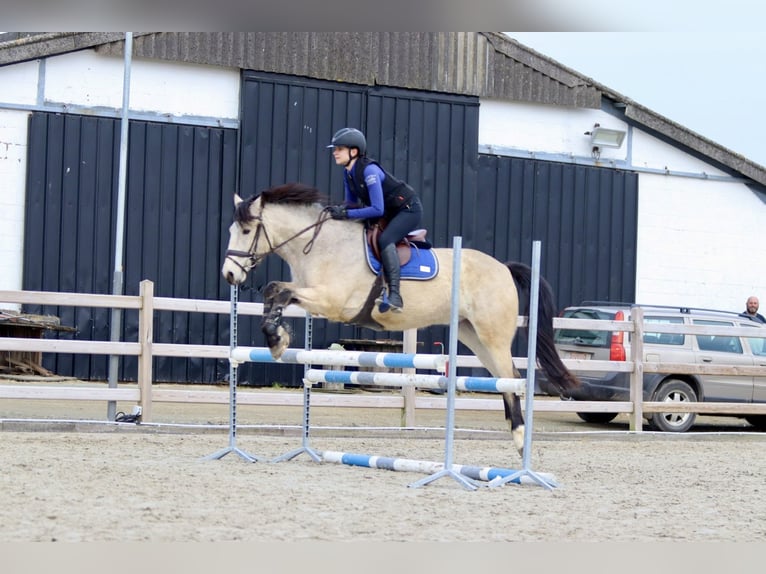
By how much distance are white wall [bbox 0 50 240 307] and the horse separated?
26.4 ft

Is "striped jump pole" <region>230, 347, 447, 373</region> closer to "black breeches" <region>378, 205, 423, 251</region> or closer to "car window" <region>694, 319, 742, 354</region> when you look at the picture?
"black breeches" <region>378, 205, 423, 251</region>

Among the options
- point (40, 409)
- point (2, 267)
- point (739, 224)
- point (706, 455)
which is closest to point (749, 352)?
point (706, 455)

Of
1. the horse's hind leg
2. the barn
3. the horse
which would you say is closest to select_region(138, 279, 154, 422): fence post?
the horse

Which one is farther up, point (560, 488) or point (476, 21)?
point (476, 21)

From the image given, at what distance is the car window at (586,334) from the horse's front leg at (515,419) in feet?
14.3

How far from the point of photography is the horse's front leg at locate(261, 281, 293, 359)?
714 centimetres

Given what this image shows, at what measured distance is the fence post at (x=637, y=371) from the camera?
11.7 metres

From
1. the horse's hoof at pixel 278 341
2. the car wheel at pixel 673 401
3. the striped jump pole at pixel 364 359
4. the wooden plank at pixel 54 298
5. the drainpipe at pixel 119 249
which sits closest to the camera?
the striped jump pole at pixel 364 359

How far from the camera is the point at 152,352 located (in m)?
10.3

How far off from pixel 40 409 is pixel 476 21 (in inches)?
389

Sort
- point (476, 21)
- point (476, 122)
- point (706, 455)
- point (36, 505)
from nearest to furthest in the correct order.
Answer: point (476, 21) < point (36, 505) < point (706, 455) < point (476, 122)

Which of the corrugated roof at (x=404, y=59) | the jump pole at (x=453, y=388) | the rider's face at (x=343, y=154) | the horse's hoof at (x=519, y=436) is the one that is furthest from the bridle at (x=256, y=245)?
the corrugated roof at (x=404, y=59)

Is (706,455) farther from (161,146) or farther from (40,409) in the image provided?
(161,146)

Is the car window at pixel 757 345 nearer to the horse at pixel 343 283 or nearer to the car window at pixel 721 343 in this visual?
the car window at pixel 721 343
